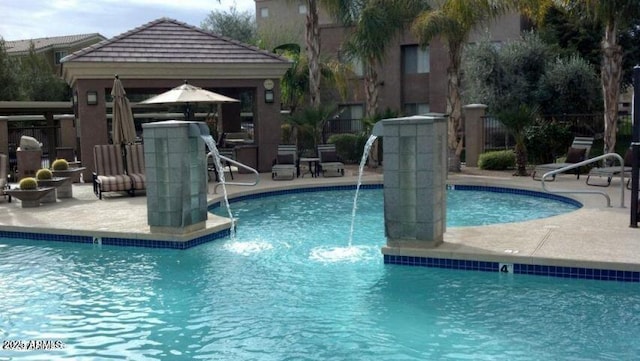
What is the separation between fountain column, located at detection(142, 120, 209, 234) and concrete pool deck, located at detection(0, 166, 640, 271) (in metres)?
0.38

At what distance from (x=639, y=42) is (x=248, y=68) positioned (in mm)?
19315

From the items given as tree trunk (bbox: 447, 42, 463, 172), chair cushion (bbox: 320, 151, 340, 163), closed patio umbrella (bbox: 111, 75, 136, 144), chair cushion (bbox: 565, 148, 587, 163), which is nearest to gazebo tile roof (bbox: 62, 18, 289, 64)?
closed patio umbrella (bbox: 111, 75, 136, 144)

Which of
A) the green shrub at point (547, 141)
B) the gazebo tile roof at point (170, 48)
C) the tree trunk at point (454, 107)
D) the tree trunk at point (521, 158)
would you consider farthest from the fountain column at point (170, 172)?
the green shrub at point (547, 141)

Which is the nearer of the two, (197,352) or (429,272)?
(197,352)

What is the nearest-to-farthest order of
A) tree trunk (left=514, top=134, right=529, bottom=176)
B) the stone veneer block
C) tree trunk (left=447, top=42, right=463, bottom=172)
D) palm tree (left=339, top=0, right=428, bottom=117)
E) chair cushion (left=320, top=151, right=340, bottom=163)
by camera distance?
1. the stone veneer block
2. tree trunk (left=514, top=134, right=529, bottom=176)
3. chair cushion (left=320, top=151, right=340, bottom=163)
4. tree trunk (left=447, top=42, right=463, bottom=172)
5. palm tree (left=339, top=0, right=428, bottom=117)

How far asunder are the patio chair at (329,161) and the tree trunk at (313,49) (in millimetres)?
3581

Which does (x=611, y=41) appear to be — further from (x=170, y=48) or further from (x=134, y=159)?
(x=134, y=159)

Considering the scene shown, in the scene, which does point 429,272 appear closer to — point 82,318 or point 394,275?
point 394,275

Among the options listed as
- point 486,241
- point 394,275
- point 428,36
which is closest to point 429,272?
point 394,275

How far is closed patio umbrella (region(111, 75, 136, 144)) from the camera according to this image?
15352 mm

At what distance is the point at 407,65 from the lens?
3083 centimetres

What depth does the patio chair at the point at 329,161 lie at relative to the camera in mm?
18125

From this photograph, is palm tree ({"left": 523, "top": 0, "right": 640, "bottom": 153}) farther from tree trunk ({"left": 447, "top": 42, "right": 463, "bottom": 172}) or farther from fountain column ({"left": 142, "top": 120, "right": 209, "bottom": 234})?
fountain column ({"left": 142, "top": 120, "right": 209, "bottom": 234})

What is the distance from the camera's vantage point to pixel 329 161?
59.9 ft
